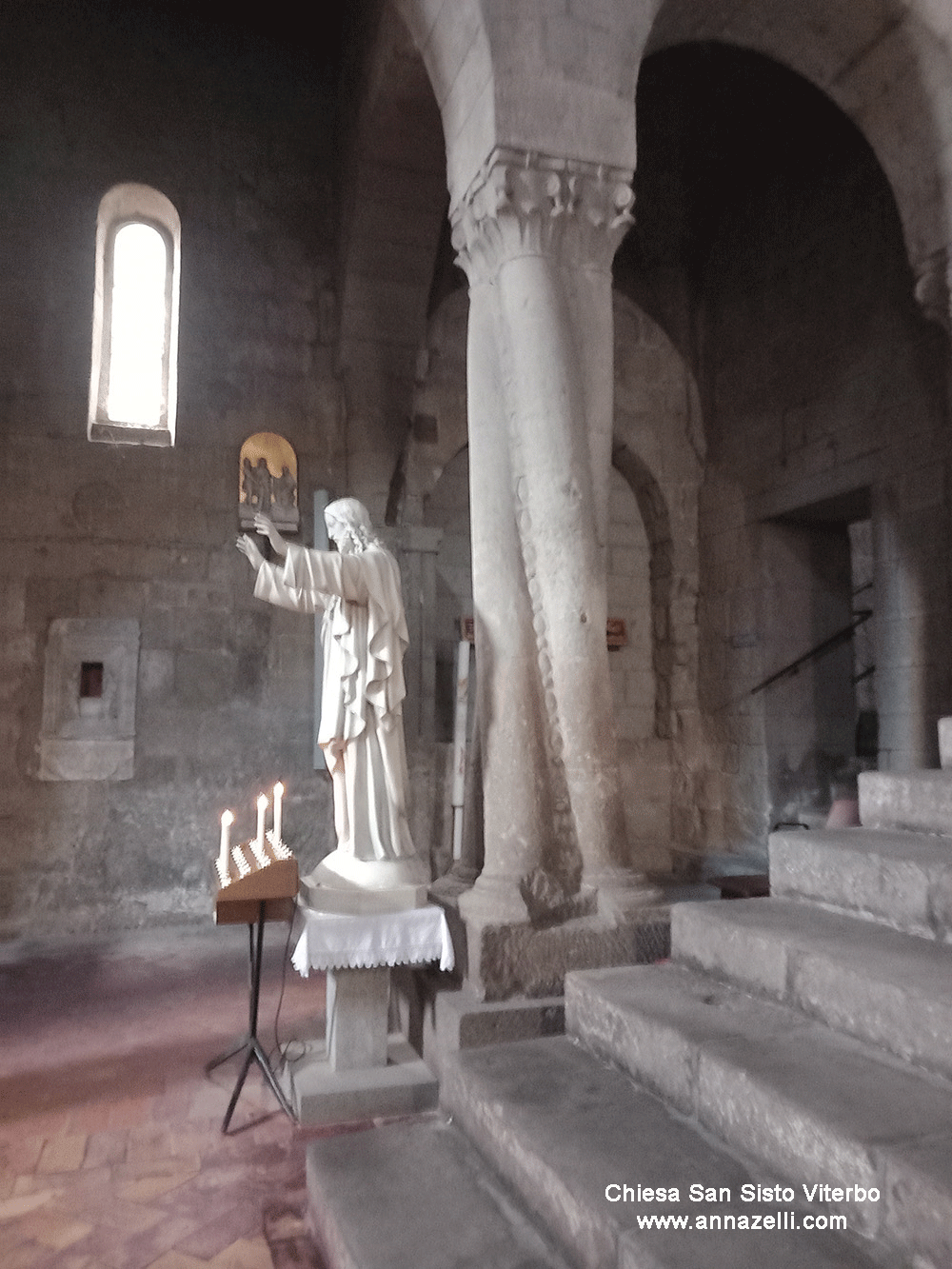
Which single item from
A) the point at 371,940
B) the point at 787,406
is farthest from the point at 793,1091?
the point at 787,406

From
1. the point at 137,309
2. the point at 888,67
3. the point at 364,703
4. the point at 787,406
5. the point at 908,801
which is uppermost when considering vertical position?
the point at 137,309

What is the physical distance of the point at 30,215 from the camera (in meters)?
6.83

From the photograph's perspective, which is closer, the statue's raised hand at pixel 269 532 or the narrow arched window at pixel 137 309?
the statue's raised hand at pixel 269 532

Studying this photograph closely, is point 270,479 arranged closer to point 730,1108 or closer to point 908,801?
point 908,801

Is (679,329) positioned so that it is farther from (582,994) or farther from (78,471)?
(582,994)

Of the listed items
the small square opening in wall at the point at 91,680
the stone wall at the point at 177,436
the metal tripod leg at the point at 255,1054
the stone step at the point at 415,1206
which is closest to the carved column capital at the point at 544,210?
the metal tripod leg at the point at 255,1054

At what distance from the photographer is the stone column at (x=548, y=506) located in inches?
138

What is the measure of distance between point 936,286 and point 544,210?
205cm

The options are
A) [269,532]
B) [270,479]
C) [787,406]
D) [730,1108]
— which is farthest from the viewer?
[787,406]

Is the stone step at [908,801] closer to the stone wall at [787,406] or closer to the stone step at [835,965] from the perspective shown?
the stone step at [835,965]

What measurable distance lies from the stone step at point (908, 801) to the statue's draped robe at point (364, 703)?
1687 millimetres

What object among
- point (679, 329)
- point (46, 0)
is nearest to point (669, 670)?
point (679, 329)

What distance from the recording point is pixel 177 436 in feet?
22.9

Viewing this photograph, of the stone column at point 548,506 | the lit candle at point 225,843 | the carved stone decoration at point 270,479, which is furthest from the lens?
the carved stone decoration at point 270,479
